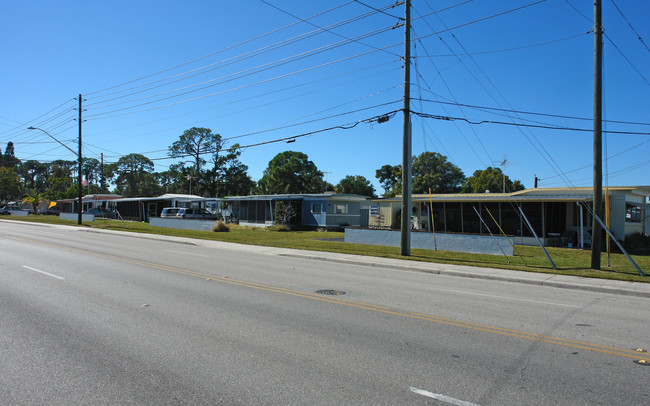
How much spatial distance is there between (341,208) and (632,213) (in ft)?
64.7

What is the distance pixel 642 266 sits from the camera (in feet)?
48.9

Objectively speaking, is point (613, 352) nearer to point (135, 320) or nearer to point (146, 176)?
point (135, 320)

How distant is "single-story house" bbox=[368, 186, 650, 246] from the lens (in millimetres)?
21516

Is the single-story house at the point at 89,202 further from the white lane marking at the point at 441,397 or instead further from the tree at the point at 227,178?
the white lane marking at the point at 441,397

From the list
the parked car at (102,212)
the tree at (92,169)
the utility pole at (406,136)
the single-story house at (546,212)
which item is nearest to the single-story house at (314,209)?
the single-story house at (546,212)

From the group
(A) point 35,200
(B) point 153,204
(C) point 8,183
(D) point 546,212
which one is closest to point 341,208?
(D) point 546,212

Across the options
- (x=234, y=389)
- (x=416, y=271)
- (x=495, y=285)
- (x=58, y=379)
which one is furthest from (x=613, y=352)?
(x=416, y=271)

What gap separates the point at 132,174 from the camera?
342ft

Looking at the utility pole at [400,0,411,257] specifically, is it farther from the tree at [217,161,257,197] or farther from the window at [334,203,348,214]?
the tree at [217,161,257,197]

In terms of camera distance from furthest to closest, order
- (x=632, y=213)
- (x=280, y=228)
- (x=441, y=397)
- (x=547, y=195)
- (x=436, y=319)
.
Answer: (x=280, y=228) < (x=547, y=195) < (x=632, y=213) < (x=436, y=319) < (x=441, y=397)

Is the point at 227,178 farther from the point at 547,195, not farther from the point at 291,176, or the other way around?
the point at 547,195

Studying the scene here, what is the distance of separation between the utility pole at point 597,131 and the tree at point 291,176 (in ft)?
175

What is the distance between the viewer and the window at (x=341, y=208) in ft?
113

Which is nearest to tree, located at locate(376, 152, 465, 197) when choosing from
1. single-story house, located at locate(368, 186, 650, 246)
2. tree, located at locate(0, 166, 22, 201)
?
single-story house, located at locate(368, 186, 650, 246)
